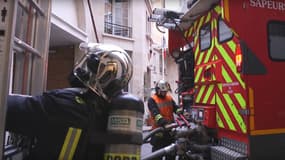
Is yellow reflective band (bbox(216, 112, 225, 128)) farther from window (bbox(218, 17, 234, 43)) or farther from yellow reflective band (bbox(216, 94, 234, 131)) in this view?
window (bbox(218, 17, 234, 43))

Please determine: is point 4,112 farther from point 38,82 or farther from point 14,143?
point 38,82

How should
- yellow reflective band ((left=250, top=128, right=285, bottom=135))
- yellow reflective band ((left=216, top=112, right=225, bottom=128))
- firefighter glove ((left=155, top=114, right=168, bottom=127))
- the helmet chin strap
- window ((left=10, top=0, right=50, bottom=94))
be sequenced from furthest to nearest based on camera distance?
1. firefighter glove ((left=155, top=114, right=168, bottom=127))
2. yellow reflective band ((left=216, top=112, right=225, bottom=128))
3. yellow reflective band ((left=250, top=128, right=285, bottom=135))
4. window ((left=10, top=0, right=50, bottom=94))
5. the helmet chin strap

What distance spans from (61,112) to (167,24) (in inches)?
137

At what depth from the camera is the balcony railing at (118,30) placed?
1336 cm

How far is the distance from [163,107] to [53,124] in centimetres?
357

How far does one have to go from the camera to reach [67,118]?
1538mm

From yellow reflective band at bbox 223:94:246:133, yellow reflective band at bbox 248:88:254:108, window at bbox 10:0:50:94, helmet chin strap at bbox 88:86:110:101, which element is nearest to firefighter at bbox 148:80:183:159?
yellow reflective band at bbox 223:94:246:133

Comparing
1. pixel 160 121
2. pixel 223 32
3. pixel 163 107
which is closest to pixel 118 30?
pixel 163 107

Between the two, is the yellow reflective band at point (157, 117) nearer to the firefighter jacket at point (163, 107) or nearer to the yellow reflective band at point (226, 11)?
the firefighter jacket at point (163, 107)

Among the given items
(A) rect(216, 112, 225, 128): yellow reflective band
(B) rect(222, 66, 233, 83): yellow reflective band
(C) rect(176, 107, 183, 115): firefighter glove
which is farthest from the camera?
(C) rect(176, 107, 183, 115): firefighter glove

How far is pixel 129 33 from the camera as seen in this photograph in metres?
14.1

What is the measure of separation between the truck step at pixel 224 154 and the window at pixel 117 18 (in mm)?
10724

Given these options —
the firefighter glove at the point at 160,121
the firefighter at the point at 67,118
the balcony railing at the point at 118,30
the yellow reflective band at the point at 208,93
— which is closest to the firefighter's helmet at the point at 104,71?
the firefighter at the point at 67,118

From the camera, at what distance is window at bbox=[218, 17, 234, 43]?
3.39 m
